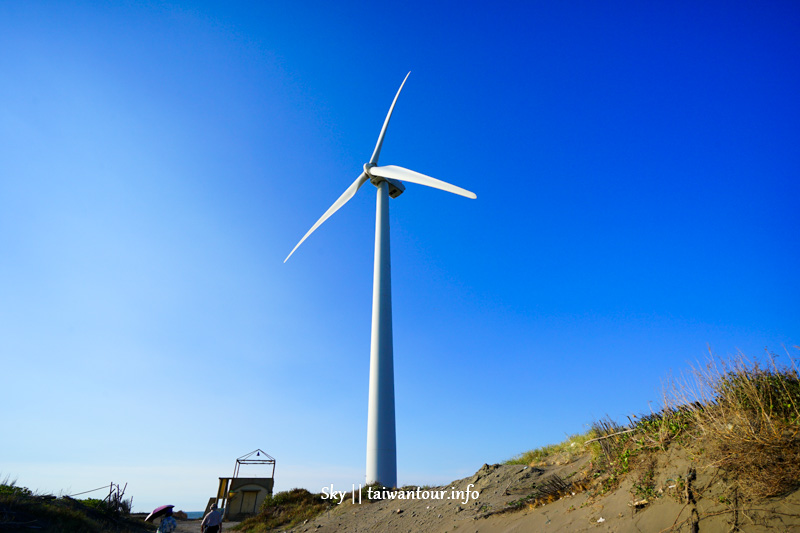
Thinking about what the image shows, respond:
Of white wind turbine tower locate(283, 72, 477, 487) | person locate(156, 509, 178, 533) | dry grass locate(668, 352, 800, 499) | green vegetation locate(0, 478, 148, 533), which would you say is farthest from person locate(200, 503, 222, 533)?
dry grass locate(668, 352, 800, 499)

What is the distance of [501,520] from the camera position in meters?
10.5

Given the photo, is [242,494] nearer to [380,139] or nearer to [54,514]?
[54,514]

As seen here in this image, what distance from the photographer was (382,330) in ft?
78.1

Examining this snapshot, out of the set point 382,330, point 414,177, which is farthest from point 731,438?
point 414,177

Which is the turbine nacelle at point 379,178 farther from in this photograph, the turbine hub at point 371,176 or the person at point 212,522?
the person at point 212,522

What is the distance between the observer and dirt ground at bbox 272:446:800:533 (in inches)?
240

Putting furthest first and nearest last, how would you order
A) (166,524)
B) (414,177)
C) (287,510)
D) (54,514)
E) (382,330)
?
(414,177), (287,510), (382,330), (54,514), (166,524)

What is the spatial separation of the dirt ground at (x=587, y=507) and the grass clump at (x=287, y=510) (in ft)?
23.1

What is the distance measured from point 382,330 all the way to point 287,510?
12.5 m

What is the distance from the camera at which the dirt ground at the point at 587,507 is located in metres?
6.10

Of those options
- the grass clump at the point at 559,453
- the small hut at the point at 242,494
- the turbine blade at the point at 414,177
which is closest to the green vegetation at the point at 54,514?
the small hut at the point at 242,494

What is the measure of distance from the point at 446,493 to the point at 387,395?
723 centimetres

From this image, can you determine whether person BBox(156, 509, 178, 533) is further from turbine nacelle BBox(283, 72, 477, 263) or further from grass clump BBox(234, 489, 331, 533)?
turbine nacelle BBox(283, 72, 477, 263)

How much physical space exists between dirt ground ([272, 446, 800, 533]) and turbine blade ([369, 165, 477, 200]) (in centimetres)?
1484
